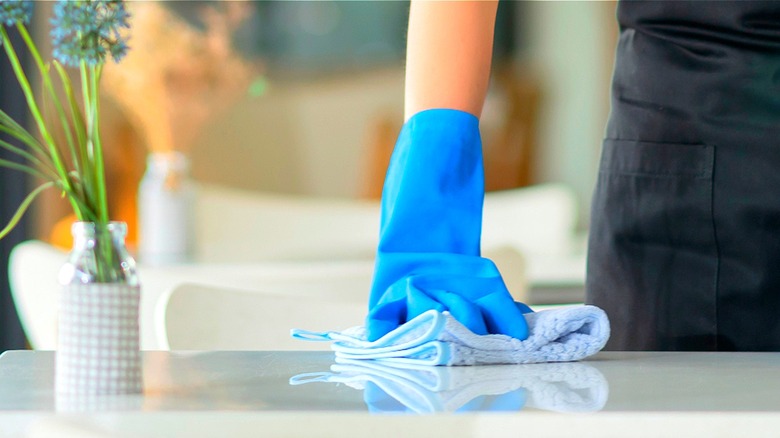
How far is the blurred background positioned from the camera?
4.78 meters

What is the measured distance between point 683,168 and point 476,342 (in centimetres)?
46

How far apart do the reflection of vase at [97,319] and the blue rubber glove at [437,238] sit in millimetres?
240

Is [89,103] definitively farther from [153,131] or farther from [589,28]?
[589,28]

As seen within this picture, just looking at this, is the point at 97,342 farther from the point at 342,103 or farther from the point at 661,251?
the point at 342,103

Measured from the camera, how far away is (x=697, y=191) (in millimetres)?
1219

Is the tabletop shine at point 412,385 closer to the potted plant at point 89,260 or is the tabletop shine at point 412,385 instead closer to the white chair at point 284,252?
the potted plant at point 89,260

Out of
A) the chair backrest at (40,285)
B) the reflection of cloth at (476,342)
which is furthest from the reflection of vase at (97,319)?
the chair backrest at (40,285)

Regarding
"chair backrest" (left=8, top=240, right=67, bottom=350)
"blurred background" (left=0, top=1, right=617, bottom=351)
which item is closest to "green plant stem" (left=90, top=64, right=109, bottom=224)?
"chair backrest" (left=8, top=240, right=67, bottom=350)

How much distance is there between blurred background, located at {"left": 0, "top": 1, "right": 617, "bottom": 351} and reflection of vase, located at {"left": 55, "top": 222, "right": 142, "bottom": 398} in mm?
3442

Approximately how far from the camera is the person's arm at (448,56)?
1.06 m

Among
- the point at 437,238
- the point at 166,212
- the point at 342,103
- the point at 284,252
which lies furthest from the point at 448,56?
the point at 342,103

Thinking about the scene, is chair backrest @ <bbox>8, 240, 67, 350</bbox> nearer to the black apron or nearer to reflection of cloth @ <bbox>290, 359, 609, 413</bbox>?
the black apron

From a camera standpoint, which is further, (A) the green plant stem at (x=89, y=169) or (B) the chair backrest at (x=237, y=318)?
(B) the chair backrest at (x=237, y=318)

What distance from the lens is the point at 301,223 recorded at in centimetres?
426
